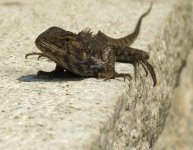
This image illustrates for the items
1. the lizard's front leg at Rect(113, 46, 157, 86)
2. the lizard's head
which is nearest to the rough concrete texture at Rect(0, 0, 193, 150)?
the lizard's front leg at Rect(113, 46, 157, 86)

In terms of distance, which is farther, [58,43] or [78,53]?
[78,53]

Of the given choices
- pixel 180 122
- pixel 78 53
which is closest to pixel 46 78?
pixel 78 53

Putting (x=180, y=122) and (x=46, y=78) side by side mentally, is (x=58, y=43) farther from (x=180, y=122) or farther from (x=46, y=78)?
(x=180, y=122)

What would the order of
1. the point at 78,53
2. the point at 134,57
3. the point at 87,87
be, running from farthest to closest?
1. the point at 134,57
2. the point at 78,53
3. the point at 87,87

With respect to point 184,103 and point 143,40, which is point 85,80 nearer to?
point 143,40

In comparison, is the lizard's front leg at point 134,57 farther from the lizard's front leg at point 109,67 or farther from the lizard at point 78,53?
the lizard's front leg at point 109,67

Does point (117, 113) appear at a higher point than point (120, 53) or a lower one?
lower

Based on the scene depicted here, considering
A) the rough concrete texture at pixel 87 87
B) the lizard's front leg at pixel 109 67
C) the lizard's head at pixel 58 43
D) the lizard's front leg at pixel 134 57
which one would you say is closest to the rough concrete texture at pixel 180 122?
the rough concrete texture at pixel 87 87

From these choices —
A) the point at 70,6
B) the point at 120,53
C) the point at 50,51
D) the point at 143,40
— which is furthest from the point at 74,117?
the point at 70,6
